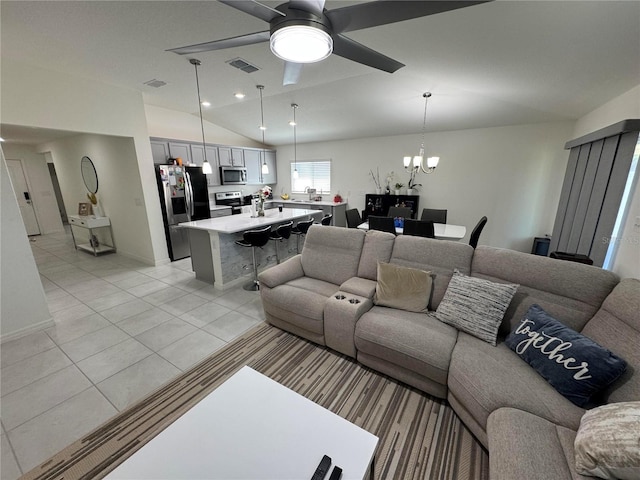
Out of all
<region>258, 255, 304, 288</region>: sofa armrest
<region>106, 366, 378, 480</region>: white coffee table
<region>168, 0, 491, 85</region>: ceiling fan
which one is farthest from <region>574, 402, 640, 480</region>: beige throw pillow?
<region>258, 255, 304, 288</region>: sofa armrest

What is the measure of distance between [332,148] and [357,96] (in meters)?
2.43

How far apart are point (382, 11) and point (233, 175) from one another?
213 inches

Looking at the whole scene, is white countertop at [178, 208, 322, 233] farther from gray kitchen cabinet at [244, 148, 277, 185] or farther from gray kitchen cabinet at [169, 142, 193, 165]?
gray kitchen cabinet at [244, 148, 277, 185]

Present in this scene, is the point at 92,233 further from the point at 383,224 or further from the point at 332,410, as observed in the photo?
the point at 332,410

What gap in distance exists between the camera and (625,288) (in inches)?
58.2

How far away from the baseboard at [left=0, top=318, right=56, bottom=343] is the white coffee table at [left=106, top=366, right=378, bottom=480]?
2.72 metres

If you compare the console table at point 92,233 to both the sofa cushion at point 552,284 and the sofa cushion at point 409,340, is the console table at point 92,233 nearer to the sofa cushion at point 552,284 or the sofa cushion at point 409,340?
the sofa cushion at point 409,340

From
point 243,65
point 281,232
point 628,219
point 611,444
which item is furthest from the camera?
point 281,232

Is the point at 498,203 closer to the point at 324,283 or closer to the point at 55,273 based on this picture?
the point at 324,283

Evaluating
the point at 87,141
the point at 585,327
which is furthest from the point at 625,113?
the point at 87,141

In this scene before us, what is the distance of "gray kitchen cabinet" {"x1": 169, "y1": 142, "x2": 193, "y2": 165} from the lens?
481cm

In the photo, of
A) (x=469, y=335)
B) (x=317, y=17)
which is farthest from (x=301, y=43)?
(x=469, y=335)

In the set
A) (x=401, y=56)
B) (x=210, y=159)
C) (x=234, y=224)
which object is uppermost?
(x=401, y=56)

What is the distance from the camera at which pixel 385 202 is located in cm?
589
